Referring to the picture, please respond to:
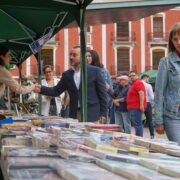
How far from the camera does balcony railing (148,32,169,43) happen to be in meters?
32.9

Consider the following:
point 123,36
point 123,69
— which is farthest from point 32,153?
point 123,36

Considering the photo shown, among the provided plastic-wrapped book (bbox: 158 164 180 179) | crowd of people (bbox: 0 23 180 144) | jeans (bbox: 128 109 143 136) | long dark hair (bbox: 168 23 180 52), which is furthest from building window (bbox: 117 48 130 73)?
plastic-wrapped book (bbox: 158 164 180 179)

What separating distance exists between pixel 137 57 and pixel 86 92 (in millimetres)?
29106

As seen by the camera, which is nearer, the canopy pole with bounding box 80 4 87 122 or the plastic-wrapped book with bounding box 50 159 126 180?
the plastic-wrapped book with bounding box 50 159 126 180

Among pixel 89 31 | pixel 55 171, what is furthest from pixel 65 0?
pixel 89 31

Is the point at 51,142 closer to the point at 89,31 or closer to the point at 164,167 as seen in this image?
the point at 164,167

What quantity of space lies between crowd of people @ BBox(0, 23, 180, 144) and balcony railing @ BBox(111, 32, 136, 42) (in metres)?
24.4

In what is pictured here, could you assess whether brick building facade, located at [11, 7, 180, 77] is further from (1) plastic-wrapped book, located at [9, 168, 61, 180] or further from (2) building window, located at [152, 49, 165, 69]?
(1) plastic-wrapped book, located at [9, 168, 61, 180]

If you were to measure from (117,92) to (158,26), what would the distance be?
26.6m

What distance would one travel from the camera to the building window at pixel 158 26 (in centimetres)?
3303

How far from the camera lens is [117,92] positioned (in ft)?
25.5

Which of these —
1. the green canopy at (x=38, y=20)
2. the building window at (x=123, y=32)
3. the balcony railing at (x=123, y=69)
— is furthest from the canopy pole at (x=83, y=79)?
the building window at (x=123, y=32)

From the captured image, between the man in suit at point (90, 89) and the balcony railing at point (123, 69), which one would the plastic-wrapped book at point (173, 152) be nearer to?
the man in suit at point (90, 89)

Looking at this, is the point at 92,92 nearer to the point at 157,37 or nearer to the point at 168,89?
the point at 168,89
